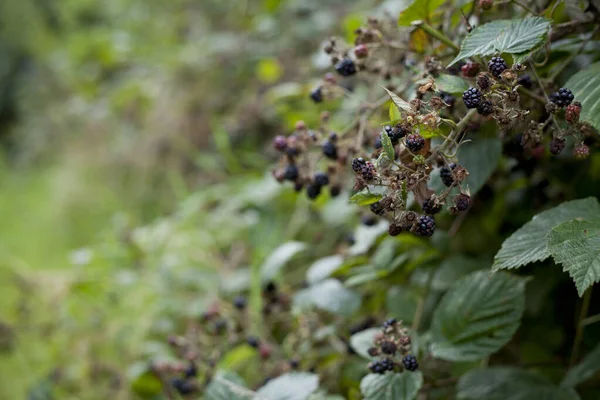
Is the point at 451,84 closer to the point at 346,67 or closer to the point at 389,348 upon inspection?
the point at 346,67

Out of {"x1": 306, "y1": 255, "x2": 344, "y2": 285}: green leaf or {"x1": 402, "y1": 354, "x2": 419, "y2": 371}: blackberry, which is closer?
{"x1": 402, "y1": 354, "x2": 419, "y2": 371}: blackberry

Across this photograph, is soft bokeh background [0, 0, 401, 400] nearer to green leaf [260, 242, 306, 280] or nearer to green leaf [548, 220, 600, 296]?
green leaf [260, 242, 306, 280]

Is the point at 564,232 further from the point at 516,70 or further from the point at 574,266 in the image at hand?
the point at 516,70

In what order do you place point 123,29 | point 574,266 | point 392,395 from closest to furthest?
1. point 574,266
2. point 392,395
3. point 123,29

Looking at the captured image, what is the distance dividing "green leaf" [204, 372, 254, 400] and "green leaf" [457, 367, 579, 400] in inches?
11.0

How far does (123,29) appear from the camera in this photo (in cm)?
248

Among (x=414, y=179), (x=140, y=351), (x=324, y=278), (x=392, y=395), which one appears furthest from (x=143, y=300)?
→ (x=414, y=179)

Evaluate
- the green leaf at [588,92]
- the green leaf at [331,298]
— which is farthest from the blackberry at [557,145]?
the green leaf at [331,298]

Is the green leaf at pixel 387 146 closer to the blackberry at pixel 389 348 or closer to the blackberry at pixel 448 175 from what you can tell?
the blackberry at pixel 448 175

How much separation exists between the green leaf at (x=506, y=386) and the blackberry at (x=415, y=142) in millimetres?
370

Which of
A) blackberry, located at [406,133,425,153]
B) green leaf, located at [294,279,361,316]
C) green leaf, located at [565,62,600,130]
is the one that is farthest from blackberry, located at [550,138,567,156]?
green leaf, located at [294,279,361,316]

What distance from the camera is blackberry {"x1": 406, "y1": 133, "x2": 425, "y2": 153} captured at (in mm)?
504

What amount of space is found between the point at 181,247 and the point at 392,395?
0.87 meters

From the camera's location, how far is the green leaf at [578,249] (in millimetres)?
486
